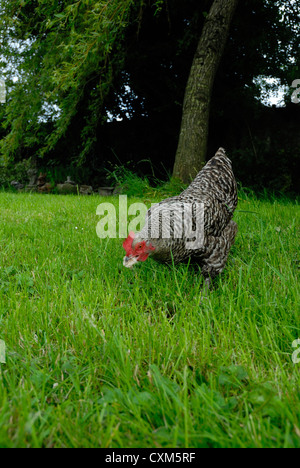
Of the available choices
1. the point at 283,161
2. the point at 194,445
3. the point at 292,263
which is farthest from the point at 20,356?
the point at 283,161

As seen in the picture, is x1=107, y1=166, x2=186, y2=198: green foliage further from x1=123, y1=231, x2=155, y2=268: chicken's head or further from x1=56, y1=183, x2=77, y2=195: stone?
x1=123, y1=231, x2=155, y2=268: chicken's head

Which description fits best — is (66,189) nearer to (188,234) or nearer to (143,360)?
(188,234)

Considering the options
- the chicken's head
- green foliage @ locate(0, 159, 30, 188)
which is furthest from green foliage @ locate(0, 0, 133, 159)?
the chicken's head

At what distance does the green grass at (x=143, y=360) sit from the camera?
973 millimetres

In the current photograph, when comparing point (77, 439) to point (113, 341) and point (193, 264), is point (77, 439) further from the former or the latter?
point (193, 264)

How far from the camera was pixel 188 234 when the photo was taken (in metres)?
2.10

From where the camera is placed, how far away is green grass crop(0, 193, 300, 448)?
3.19ft

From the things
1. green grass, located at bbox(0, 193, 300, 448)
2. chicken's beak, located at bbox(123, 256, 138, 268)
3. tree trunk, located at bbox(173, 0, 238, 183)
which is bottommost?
green grass, located at bbox(0, 193, 300, 448)

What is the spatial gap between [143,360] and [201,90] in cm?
547

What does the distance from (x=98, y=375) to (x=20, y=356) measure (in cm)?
33

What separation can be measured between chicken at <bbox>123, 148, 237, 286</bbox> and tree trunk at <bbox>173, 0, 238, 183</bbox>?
347 cm
